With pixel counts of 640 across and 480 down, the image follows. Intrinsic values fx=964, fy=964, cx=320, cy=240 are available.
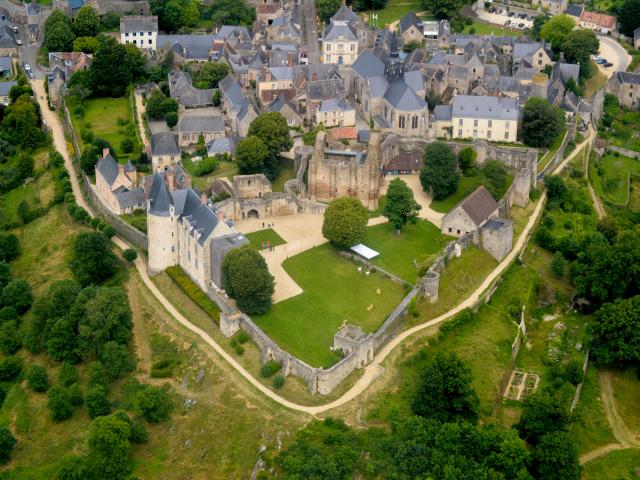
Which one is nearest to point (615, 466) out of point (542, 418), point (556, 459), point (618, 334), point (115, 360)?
point (542, 418)

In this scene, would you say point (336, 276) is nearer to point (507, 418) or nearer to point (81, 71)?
point (507, 418)

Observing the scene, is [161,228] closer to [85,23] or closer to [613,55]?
[85,23]

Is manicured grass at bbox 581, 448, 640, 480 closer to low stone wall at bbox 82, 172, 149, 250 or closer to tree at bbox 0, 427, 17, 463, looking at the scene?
tree at bbox 0, 427, 17, 463

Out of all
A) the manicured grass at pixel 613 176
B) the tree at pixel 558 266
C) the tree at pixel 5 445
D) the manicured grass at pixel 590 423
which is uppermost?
the tree at pixel 558 266

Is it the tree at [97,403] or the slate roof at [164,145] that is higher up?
the slate roof at [164,145]

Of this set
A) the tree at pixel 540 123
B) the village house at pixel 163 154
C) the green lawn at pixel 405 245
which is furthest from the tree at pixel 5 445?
the tree at pixel 540 123

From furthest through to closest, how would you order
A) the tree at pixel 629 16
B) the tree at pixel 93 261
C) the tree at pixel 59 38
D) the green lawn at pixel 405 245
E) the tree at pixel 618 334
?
the tree at pixel 629 16, the tree at pixel 59 38, the tree at pixel 93 261, the green lawn at pixel 405 245, the tree at pixel 618 334

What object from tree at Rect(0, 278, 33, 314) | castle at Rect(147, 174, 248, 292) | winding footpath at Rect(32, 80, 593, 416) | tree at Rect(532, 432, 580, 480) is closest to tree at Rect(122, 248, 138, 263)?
winding footpath at Rect(32, 80, 593, 416)

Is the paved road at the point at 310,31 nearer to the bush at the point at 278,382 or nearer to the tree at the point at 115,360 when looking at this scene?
the tree at the point at 115,360
